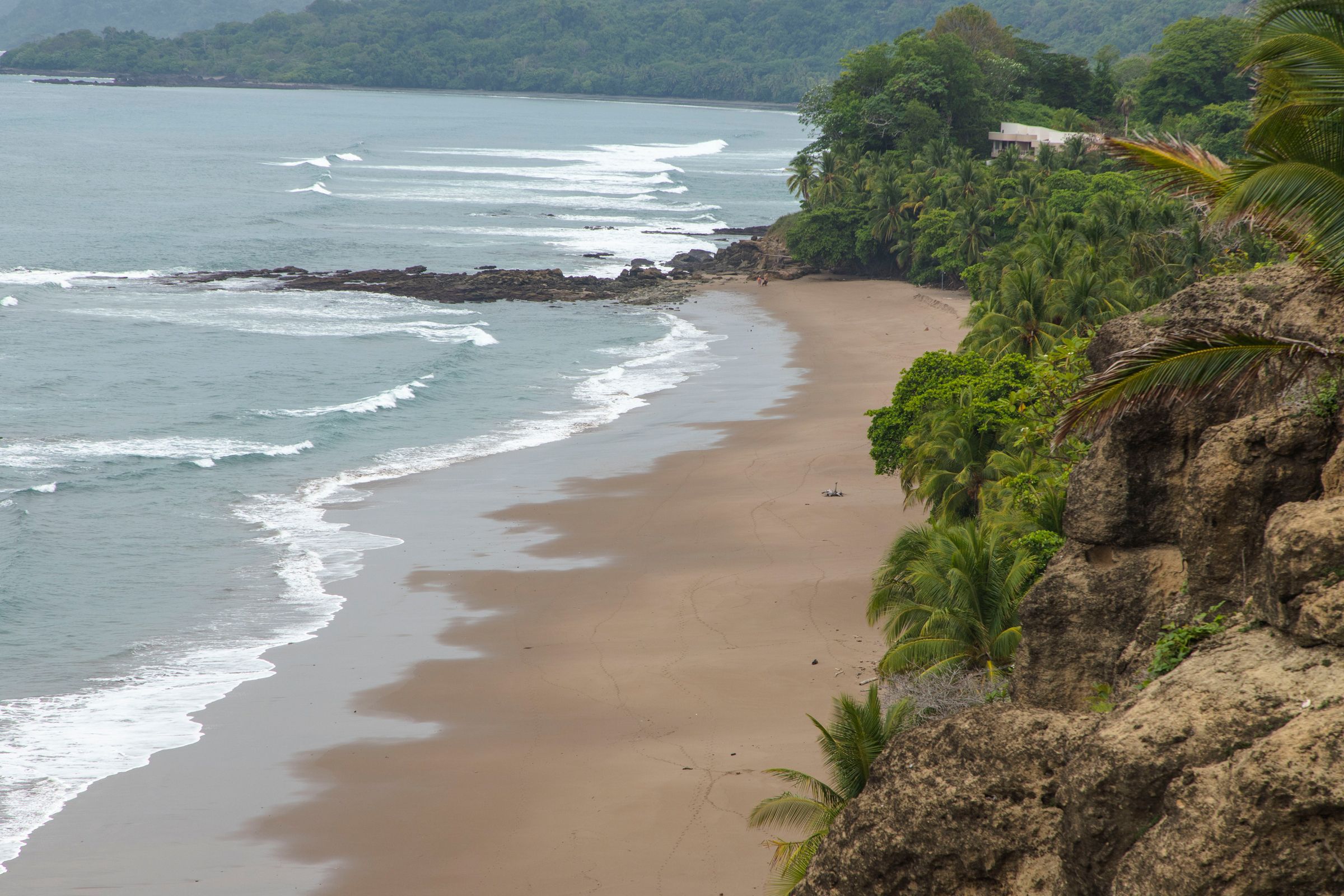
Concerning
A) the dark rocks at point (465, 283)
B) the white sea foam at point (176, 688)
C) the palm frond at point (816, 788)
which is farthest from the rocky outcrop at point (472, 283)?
the palm frond at point (816, 788)

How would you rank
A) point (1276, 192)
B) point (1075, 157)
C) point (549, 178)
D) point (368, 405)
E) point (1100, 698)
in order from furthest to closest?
point (549, 178)
point (1075, 157)
point (368, 405)
point (1100, 698)
point (1276, 192)

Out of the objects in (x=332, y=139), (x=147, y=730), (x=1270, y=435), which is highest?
(x=332, y=139)

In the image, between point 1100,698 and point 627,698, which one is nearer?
point 1100,698

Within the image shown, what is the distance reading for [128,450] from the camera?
3628 centimetres

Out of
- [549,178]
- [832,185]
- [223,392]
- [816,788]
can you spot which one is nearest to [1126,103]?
[832,185]

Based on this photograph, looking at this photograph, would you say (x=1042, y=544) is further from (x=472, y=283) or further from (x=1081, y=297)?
(x=472, y=283)

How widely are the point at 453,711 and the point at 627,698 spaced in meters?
2.82

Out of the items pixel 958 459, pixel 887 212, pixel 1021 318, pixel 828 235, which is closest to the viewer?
pixel 958 459

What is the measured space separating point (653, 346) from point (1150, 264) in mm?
22665

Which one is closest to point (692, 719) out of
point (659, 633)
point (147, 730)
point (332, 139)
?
point (659, 633)

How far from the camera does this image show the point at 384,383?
45.8m

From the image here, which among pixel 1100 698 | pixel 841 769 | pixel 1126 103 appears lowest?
pixel 841 769

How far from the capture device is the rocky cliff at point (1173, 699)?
7.63 m

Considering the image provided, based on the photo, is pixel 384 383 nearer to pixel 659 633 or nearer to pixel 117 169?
pixel 659 633
